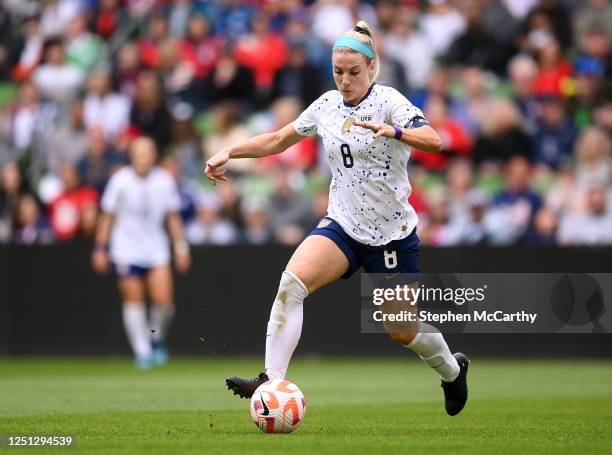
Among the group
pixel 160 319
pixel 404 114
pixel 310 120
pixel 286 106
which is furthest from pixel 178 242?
pixel 404 114

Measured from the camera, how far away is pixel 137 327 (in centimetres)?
1642

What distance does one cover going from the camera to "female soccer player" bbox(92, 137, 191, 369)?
1644cm

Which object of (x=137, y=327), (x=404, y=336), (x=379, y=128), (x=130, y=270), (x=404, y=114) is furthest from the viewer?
(x=130, y=270)

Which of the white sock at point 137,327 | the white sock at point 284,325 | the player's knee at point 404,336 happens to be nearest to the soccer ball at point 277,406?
the white sock at point 284,325

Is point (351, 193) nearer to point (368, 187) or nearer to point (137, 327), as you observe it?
point (368, 187)

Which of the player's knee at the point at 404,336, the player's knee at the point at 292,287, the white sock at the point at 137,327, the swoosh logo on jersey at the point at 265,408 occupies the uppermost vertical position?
the player's knee at the point at 292,287

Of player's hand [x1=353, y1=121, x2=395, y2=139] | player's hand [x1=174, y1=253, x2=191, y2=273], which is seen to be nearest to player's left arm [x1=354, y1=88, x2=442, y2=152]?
player's hand [x1=353, y1=121, x2=395, y2=139]

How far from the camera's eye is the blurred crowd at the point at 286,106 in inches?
707

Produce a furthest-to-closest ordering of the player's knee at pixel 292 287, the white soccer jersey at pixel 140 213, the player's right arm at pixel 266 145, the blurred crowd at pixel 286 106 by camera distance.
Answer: the blurred crowd at pixel 286 106, the white soccer jersey at pixel 140 213, the player's right arm at pixel 266 145, the player's knee at pixel 292 287

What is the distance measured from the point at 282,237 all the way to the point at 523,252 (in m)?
3.33

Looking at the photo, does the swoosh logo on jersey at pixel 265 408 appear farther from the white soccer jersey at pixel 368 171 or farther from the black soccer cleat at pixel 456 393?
the black soccer cleat at pixel 456 393

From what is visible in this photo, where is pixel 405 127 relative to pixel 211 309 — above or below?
above

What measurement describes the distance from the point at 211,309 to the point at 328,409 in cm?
703

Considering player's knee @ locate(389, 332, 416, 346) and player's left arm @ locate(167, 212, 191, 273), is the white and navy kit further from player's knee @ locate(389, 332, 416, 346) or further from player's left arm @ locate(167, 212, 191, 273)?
player's left arm @ locate(167, 212, 191, 273)
